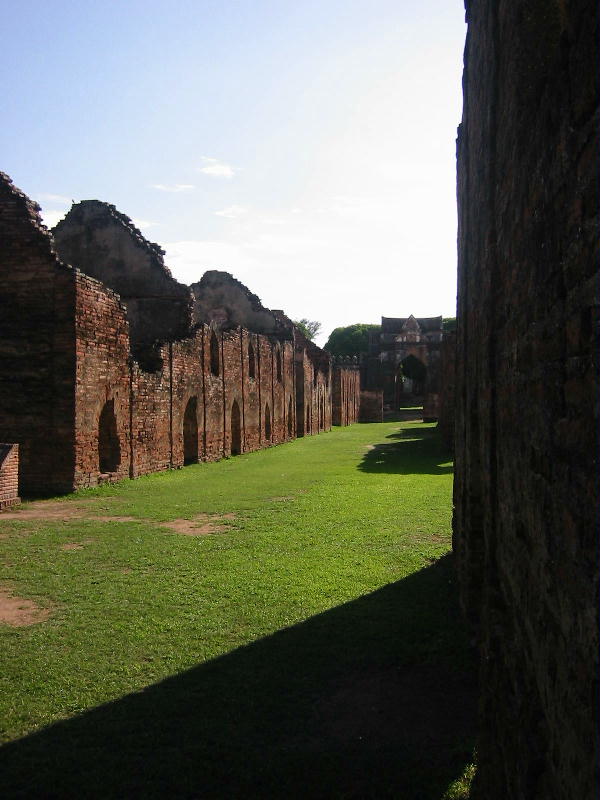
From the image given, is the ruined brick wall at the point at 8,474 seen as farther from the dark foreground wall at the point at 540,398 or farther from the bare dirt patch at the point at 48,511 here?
the dark foreground wall at the point at 540,398

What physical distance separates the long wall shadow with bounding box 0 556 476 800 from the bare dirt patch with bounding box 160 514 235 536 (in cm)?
381

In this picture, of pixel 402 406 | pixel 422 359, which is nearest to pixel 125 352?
pixel 422 359

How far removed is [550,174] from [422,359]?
→ 5410cm

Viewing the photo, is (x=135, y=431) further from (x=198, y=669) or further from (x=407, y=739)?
(x=407, y=739)

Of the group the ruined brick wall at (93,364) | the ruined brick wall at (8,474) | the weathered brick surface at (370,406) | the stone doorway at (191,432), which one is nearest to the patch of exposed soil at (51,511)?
the ruined brick wall at (8,474)

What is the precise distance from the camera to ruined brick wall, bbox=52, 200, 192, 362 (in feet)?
63.7

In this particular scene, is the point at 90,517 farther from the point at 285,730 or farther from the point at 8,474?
the point at 285,730

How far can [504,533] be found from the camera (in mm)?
3057

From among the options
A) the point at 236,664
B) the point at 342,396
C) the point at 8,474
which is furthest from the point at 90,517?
the point at 342,396

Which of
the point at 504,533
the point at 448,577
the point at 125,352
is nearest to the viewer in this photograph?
the point at 504,533

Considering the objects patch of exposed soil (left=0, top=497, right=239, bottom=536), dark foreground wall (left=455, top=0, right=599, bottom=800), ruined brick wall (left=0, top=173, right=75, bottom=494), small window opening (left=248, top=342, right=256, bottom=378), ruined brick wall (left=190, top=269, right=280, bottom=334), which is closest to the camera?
dark foreground wall (left=455, top=0, right=599, bottom=800)

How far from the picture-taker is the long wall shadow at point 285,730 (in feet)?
9.96

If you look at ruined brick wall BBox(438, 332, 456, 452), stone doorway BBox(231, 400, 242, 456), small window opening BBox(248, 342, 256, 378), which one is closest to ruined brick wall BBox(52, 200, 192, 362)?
stone doorway BBox(231, 400, 242, 456)

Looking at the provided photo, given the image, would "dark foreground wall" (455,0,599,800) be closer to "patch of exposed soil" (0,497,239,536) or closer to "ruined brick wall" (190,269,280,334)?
"patch of exposed soil" (0,497,239,536)
